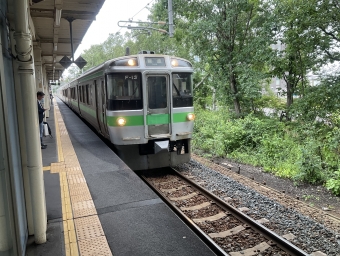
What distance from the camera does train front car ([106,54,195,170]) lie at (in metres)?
7.05

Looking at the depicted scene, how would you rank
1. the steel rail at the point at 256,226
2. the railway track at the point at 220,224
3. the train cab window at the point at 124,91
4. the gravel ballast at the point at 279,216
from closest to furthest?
the steel rail at the point at 256,226 → the railway track at the point at 220,224 → the gravel ballast at the point at 279,216 → the train cab window at the point at 124,91

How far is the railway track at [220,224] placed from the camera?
13.8 ft

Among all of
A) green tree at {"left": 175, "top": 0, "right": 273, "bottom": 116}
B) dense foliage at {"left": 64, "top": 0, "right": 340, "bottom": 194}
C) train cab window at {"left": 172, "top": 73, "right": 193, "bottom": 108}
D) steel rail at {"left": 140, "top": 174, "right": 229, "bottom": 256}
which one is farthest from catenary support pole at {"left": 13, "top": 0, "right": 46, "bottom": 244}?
green tree at {"left": 175, "top": 0, "right": 273, "bottom": 116}

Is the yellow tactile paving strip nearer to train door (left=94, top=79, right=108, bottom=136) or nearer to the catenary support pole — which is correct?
the catenary support pole

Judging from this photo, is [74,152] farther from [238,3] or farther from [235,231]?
[238,3]

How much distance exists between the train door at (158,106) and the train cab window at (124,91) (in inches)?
10.1

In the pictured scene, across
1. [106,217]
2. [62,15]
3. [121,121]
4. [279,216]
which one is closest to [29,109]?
[106,217]

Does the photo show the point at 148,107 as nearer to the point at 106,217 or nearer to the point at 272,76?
the point at 106,217

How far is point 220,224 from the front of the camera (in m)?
5.08

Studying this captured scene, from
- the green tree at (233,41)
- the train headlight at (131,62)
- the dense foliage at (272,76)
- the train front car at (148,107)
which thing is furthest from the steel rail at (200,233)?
the green tree at (233,41)

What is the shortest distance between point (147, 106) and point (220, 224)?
3414mm

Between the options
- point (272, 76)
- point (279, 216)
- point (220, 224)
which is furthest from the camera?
point (272, 76)

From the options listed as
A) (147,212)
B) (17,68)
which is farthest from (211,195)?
(17,68)

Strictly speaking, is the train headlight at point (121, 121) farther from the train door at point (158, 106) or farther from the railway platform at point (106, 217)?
the railway platform at point (106, 217)
